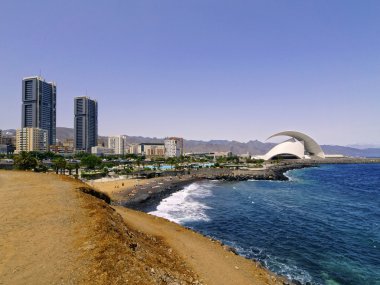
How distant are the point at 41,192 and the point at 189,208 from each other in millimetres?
20291

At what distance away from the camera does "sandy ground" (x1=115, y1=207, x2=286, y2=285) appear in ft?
50.9

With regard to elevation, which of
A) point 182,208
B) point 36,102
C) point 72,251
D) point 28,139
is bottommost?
point 182,208

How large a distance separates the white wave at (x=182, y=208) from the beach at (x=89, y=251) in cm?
923

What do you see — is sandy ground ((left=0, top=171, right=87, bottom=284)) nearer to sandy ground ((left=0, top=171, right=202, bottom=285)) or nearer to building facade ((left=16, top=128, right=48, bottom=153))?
sandy ground ((left=0, top=171, right=202, bottom=285))

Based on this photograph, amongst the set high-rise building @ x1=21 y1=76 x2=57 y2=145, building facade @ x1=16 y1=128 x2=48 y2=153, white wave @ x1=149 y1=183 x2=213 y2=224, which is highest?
high-rise building @ x1=21 y1=76 x2=57 y2=145

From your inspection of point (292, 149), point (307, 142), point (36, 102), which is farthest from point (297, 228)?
point (36, 102)

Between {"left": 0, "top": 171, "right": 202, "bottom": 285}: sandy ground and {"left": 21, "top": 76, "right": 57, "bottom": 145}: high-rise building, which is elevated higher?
{"left": 21, "top": 76, "right": 57, "bottom": 145}: high-rise building

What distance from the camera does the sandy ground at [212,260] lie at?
610 inches

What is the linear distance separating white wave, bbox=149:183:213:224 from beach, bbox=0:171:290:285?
9.23 metres

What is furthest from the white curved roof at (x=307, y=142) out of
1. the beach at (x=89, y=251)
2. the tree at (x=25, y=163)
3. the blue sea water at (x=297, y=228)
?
the beach at (x=89, y=251)

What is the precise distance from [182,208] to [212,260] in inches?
789

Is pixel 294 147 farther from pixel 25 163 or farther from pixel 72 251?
pixel 72 251

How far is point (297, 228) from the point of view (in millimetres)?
28672

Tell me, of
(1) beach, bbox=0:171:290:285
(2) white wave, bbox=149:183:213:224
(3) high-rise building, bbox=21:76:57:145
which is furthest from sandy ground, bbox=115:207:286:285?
(3) high-rise building, bbox=21:76:57:145
